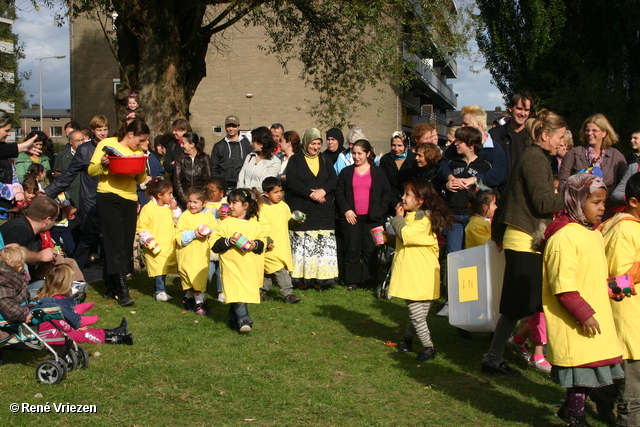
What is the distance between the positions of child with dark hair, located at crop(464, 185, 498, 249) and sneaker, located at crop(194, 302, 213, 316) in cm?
310

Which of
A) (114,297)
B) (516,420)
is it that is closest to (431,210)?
(516,420)

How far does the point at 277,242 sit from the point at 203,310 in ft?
4.78

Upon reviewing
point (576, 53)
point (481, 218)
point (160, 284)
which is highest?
point (576, 53)

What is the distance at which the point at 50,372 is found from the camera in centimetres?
524

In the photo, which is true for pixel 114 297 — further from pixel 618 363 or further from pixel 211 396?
pixel 618 363

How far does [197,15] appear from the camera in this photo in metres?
13.8

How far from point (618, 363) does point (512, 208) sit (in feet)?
5.19

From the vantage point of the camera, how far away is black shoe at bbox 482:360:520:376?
566 cm

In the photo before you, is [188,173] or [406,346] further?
[188,173]

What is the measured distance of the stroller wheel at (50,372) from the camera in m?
5.23

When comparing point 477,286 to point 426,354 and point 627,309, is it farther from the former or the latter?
point 627,309

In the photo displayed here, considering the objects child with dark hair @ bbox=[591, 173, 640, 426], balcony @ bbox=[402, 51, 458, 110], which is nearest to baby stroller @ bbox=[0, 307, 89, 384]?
child with dark hair @ bbox=[591, 173, 640, 426]

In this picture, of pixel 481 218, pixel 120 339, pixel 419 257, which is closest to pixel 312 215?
pixel 481 218

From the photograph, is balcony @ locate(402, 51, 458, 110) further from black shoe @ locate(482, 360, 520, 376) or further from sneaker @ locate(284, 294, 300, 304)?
black shoe @ locate(482, 360, 520, 376)
